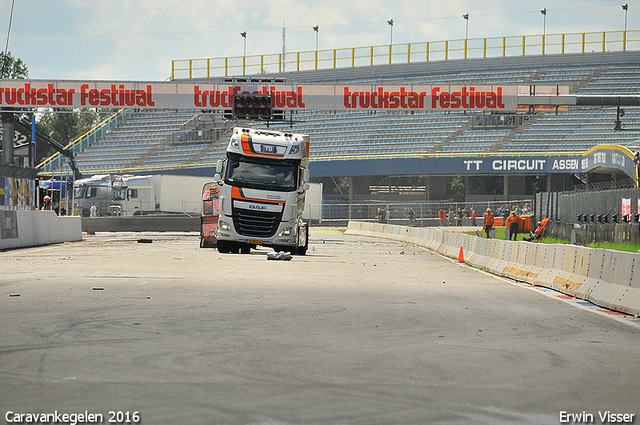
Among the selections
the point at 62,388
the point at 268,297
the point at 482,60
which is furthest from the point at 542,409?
the point at 482,60

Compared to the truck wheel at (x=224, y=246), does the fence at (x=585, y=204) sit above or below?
above

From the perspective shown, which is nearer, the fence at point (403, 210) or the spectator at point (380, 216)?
the fence at point (403, 210)

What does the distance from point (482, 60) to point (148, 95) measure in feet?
113

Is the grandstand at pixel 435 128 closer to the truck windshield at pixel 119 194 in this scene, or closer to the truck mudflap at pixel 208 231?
the truck windshield at pixel 119 194

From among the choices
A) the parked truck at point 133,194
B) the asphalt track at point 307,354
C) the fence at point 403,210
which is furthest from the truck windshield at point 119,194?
the asphalt track at point 307,354

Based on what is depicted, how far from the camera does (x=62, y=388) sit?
562 centimetres

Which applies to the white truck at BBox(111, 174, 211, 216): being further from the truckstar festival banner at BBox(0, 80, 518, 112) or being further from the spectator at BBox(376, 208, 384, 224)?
the spectator at BBox(376, 208, 384, 224)

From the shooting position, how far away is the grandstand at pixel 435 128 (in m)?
57.7

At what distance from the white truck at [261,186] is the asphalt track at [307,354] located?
8466 millimetres

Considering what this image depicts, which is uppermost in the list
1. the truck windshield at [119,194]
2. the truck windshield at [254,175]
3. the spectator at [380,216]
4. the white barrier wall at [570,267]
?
the truck windshield at [254,175]

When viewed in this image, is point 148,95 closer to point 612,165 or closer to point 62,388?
point 612,165

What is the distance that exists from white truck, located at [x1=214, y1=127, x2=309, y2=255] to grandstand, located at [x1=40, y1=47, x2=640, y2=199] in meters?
32.3

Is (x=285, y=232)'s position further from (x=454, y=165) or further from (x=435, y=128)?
(x=435, y=128)

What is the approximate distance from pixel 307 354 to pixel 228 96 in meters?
33.0
